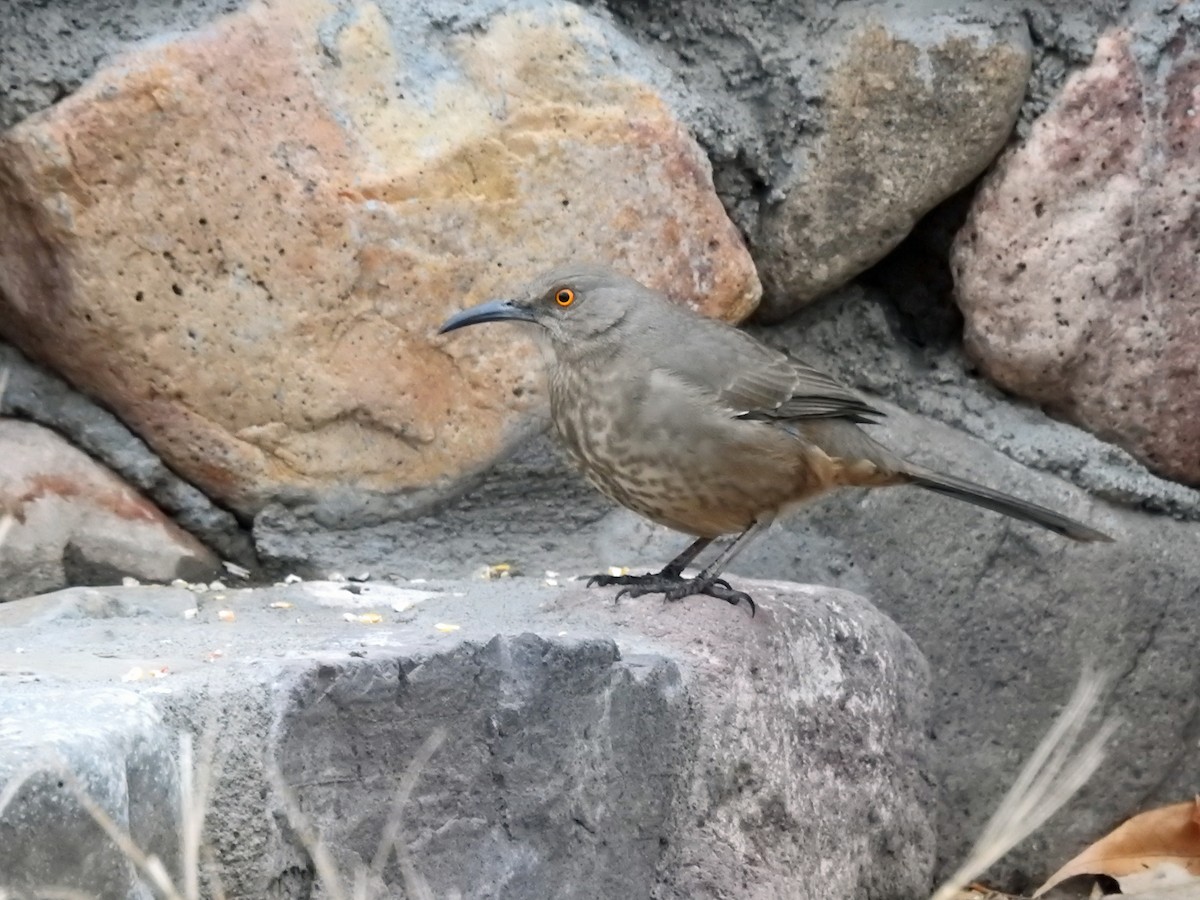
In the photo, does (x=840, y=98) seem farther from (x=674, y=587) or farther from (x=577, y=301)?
(x=674, y=587)

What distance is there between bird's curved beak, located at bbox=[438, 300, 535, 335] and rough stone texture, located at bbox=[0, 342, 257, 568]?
0.64 metres

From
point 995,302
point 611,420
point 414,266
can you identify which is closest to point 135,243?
point 414,266

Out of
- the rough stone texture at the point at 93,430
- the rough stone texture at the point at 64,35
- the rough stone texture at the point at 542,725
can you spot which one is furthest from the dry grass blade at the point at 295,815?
the rough stone texture at the point at 64,35

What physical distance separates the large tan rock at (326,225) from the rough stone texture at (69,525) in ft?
0.44

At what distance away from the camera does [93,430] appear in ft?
11.8

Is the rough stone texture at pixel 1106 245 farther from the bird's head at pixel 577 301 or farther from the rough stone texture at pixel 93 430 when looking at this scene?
the rough stone texture at pixel 93 430

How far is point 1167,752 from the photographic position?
14.1ft

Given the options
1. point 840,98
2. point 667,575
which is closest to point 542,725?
point 667,575

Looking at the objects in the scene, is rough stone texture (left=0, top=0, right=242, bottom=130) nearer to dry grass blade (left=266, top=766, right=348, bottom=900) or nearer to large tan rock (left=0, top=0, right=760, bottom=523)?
large tan rock (left=0, top=0, right=760, bottom=523)

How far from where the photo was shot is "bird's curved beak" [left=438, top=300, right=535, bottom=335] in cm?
363

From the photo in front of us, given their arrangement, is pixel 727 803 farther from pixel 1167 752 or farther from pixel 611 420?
pixel 1167 752

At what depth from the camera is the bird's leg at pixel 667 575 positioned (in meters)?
3.63

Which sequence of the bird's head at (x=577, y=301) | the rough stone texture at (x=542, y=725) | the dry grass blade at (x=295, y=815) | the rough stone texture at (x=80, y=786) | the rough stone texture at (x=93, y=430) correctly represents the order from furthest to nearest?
1. the bird's head at (x=577, y=301)
2. the rough stone texture at (x=93, y=430)
3. the rough stone texture at (x=542, y=725)
4. the dry grass blade at (x=295, y=815)
5. the rough stone texture at (x=80, y=786)

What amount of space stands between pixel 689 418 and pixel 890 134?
2.81 feet
